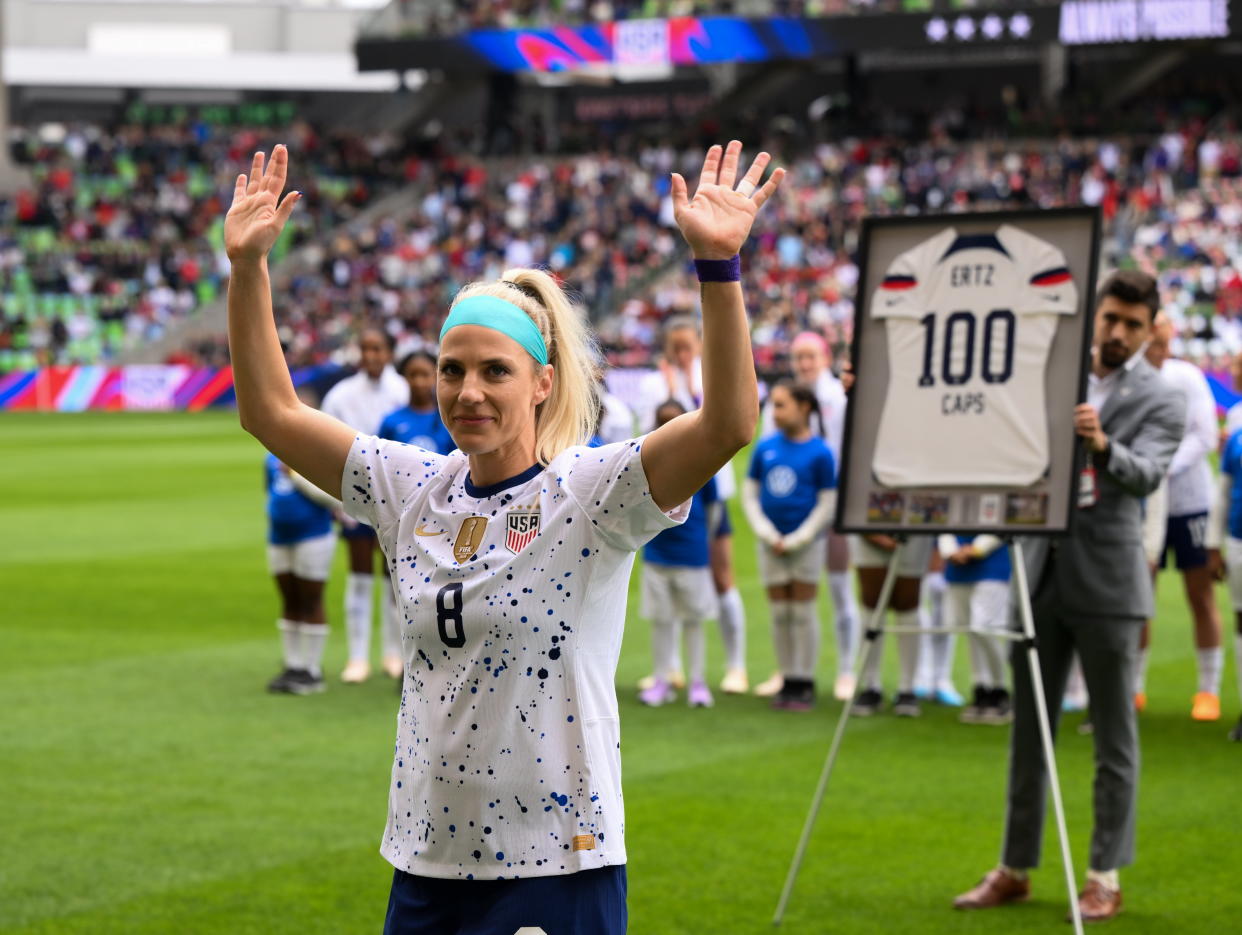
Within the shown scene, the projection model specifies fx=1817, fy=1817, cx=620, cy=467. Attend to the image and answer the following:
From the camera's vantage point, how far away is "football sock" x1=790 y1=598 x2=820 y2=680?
10.8 m

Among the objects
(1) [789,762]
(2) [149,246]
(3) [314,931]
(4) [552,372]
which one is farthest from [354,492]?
(2) [149,246]

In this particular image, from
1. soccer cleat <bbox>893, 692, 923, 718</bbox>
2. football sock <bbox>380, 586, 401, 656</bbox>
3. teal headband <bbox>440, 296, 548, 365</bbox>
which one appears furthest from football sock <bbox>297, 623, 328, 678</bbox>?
teal headband <bbox>440, 296, 548, 365</bbox>

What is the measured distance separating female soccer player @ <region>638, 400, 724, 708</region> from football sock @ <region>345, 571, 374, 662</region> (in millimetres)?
1928

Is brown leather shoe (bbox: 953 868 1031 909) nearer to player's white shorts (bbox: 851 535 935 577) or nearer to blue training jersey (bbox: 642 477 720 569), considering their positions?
player's white shorts (bbox: 851 535 935 577)

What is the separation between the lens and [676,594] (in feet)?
36.6

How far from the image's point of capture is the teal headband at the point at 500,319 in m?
3.57

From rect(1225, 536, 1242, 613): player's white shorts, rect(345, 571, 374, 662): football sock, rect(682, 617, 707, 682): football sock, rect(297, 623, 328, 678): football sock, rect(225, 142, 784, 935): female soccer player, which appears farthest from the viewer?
rect(345, 571, 374, 662): football sock

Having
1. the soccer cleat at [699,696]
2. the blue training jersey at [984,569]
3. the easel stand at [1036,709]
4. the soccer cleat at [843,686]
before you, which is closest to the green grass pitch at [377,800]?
the soccer cleat at [699,696]

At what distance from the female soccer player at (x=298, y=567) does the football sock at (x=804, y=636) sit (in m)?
A: 2.85

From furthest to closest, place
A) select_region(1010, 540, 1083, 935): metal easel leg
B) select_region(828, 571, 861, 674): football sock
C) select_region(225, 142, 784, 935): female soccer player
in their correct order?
select_region(828, 571, 861, 674): football sock → select_region(1010, 540, 1083, 935): metal easel leg → select_region(225, 142, 784, 935): female soccer player

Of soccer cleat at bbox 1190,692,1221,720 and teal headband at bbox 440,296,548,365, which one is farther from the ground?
teal headband at bbox 440,296,548,365

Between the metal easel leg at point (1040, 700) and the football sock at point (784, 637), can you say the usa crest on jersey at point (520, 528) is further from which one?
the football sock at point (784, 637)

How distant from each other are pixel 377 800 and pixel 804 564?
137 inches

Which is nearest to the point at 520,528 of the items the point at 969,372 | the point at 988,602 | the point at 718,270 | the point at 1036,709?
the point at 718,270
